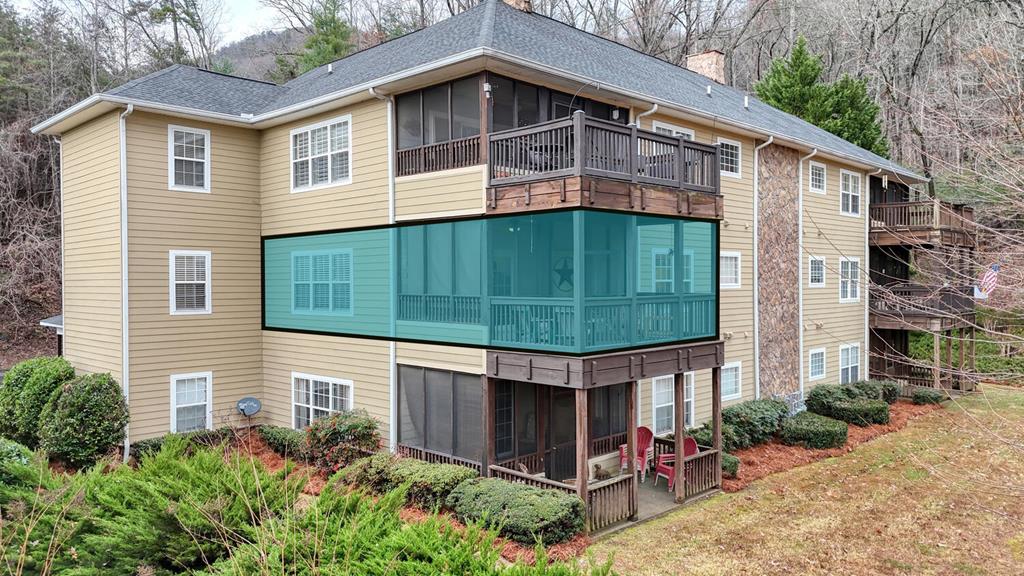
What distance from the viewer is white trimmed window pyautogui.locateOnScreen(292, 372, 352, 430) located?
14.6m

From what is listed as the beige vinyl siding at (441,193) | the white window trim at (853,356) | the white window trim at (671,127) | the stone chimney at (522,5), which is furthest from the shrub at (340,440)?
the white window trim at (853,356)

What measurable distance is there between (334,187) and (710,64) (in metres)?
15.0

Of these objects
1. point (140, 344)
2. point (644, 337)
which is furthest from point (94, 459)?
point (644, 337)

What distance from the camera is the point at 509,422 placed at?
40.8ft

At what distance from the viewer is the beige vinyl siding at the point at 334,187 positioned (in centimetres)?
1358

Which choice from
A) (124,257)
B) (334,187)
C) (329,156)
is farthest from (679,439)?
(124,257)

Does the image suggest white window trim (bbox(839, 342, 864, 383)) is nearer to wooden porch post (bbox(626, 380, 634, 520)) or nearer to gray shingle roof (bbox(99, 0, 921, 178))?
gray shingle roof (bbox(99, 0, 921, 178))

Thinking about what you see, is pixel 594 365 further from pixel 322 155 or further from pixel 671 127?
pixel 322 155

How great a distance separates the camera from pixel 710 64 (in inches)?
919

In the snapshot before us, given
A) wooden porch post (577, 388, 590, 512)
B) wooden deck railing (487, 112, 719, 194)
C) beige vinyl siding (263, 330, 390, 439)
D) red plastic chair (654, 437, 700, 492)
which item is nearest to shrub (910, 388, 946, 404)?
red plastic chair (654, 437, 700, 492)

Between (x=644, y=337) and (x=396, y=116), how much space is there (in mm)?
6545

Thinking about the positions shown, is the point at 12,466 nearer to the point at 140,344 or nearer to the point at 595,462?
the point at 140,344

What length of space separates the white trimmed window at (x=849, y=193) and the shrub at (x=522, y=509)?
16.2 m

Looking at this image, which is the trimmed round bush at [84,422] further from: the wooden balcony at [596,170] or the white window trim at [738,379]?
the white window trim at [738,379]
